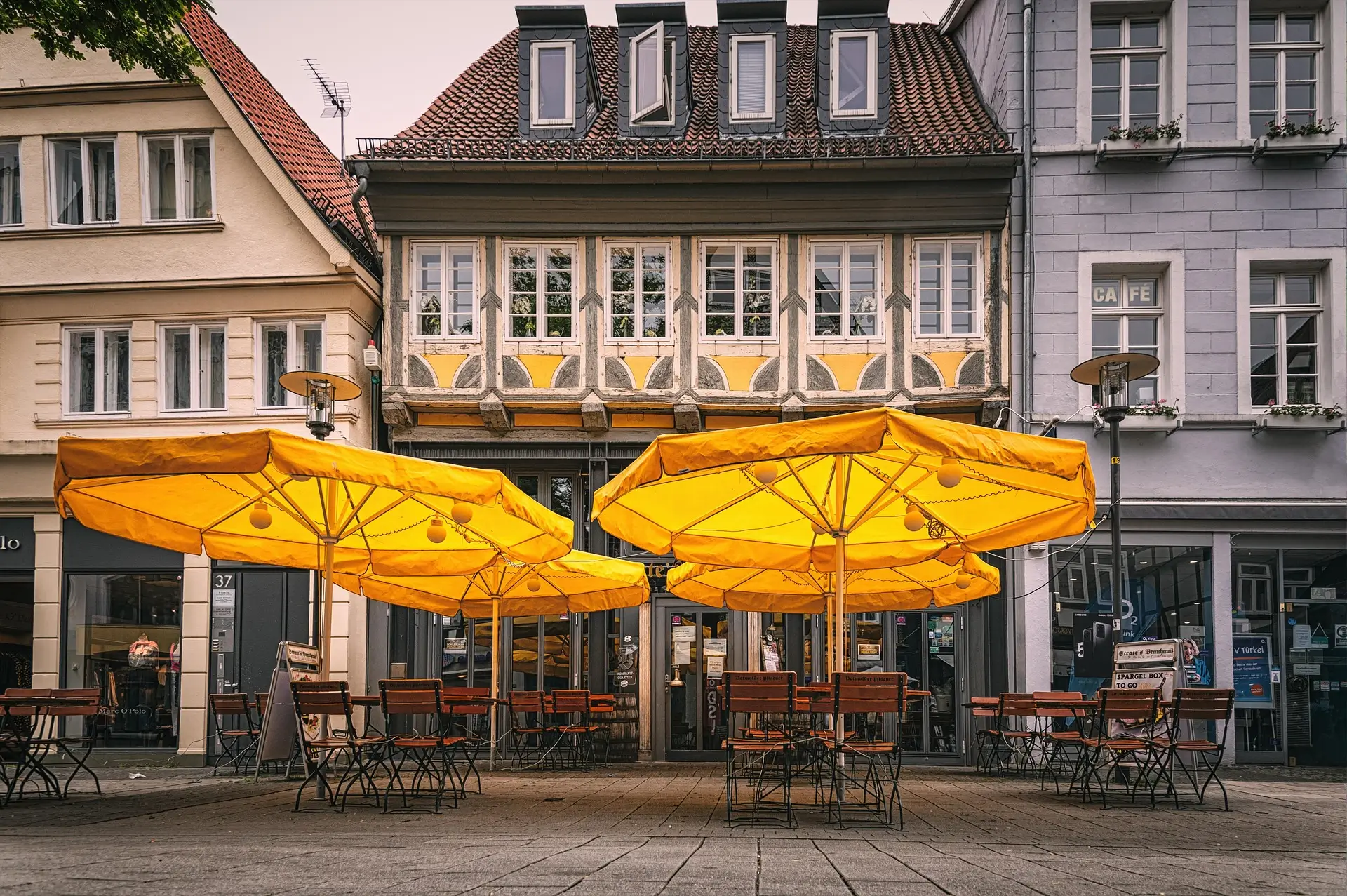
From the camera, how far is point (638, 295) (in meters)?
18.1

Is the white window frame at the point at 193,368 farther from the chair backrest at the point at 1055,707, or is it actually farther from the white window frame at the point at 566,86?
the chair backrest at the point at 1055,707

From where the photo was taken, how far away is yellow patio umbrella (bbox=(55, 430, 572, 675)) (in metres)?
8.62

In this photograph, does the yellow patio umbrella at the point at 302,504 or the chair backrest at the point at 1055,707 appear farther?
the chair backrest at the point at 1055,707

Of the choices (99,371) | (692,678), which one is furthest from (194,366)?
(692,678)

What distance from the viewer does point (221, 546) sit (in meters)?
11.5

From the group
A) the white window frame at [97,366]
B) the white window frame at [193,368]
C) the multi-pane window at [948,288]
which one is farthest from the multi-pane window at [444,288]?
the multi-pane window at [948,288]

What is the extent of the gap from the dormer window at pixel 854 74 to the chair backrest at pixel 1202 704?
36.0 ft

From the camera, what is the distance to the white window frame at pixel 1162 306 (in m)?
17.2

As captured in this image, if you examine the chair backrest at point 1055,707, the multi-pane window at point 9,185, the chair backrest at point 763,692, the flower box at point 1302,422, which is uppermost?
the multi-pane window at point 9,185

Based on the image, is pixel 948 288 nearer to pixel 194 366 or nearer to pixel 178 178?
pixel 194 366

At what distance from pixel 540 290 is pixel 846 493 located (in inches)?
368

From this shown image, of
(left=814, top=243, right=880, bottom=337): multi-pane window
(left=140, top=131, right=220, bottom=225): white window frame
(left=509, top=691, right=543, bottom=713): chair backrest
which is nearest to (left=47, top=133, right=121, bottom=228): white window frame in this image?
(left=140, top=131, right=220, bottom=225): white window frame

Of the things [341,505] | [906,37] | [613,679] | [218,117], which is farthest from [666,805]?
[906,37]

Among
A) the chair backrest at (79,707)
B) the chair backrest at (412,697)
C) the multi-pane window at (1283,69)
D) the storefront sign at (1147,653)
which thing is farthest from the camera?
the multi-pane window at (1283,69)
